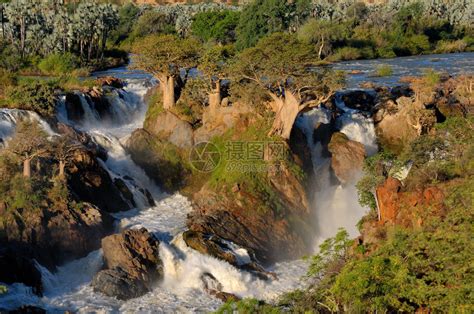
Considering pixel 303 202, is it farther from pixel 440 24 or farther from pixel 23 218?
pixel 440 24

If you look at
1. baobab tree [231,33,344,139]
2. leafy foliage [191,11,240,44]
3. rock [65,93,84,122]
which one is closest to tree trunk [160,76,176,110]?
baobab tree [231,33,344,139]

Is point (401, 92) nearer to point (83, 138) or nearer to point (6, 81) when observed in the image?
point (83, 138)

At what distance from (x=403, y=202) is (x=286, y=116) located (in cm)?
1192

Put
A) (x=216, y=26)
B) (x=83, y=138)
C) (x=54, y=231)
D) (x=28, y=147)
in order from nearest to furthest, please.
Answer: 1. (x=54, y=231)
2. (x=28, y=147)
3. (x=83, y=138)
4. (x=216, y=26)

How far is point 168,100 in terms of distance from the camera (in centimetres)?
4009

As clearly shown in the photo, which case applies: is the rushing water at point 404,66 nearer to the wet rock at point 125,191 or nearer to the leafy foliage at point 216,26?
the leafy foliage at point 216,26

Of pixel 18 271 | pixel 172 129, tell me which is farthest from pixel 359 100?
pixel 18 271

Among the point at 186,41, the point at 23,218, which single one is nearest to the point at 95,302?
the point at 23,218

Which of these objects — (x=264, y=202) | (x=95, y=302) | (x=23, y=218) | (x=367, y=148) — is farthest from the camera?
(x=367, y=148)

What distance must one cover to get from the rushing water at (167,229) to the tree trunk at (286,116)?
3.85 metres

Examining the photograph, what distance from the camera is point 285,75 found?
35625 millimetres

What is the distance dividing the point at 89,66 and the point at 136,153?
129ft

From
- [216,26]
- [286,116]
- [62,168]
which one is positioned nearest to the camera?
[62,168]

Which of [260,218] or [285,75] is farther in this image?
[285,75]
